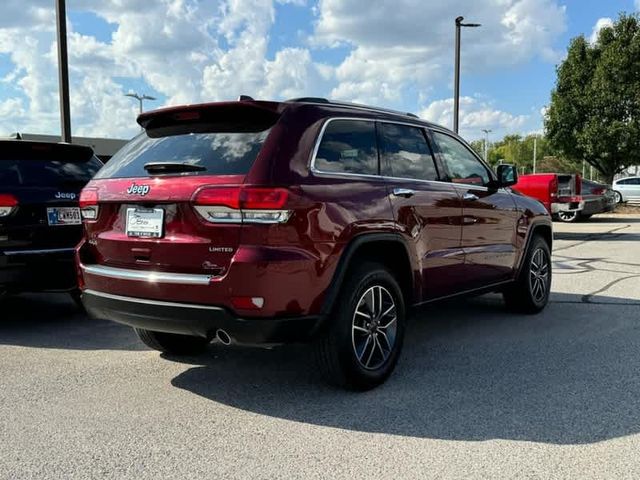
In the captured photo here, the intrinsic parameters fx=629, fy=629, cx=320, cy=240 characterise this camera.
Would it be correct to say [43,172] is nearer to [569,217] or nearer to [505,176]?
[505,176]

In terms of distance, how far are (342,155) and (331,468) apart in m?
1.94

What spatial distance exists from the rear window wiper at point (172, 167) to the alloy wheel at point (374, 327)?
4.27ft

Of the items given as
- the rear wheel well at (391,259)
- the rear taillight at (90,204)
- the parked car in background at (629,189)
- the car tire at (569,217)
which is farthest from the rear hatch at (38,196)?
the parked car in background at (629,189)

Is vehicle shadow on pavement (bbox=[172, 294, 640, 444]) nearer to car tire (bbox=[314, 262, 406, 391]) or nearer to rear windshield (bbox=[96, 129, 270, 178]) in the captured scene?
car tire (bbox=[314, 262, 406, 391])

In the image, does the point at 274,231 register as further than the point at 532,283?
No

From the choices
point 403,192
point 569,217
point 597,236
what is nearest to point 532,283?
point 403,192

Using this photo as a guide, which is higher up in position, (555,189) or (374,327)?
(555,189)

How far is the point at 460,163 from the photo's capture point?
5410mm

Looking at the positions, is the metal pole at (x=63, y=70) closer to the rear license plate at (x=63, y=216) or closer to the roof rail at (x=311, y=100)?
the rear license plate at (x=63, y=216)

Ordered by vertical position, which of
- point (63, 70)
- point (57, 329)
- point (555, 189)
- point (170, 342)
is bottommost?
point (57, 329)

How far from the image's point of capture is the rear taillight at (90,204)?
13.6 ft

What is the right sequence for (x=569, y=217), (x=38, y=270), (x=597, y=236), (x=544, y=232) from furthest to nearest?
(x=569, y=217) < (x=597, y=236) < (x=544, y=232) < (x=38, y=270)

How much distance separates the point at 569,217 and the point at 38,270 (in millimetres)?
16829

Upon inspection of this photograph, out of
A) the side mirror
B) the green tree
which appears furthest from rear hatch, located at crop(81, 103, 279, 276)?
the green tree
